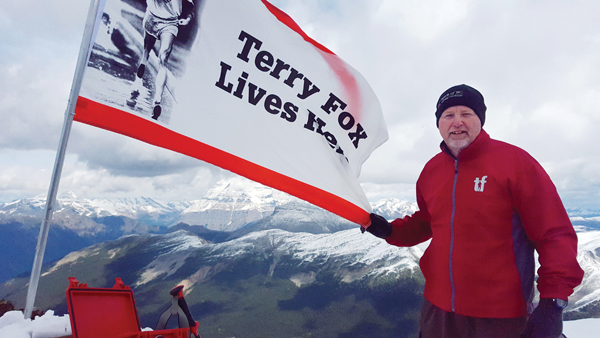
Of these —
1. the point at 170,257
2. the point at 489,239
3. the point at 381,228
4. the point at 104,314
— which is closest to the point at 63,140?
the point at 104,314

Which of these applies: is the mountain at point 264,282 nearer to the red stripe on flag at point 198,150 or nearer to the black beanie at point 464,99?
the red stripe on flag at point 198,150

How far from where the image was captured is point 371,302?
447ft

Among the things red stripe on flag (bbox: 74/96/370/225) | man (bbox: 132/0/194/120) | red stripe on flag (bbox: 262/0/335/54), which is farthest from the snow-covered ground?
red stripe on flag (bbox: 262/0/335/54)

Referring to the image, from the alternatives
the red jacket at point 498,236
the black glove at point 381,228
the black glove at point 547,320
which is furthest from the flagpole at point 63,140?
the black glove at point 547,320

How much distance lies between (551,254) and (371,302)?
15133cm

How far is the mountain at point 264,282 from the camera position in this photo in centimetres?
12294

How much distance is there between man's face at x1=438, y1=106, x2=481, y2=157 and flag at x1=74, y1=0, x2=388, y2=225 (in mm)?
2315

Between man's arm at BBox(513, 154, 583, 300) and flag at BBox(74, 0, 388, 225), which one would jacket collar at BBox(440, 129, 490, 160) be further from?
flag at BBox(74, 0, 388, 225)

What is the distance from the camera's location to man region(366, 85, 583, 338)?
10.3ft

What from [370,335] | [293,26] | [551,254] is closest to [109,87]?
[293,26]

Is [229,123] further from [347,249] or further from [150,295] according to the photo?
[347,249]

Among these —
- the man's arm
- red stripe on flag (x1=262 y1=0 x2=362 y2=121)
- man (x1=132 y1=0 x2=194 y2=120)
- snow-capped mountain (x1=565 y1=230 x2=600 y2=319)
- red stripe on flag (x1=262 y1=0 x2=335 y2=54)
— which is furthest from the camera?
snow-capped mountain (x1=565 y1=230 x2=600 y2=319)

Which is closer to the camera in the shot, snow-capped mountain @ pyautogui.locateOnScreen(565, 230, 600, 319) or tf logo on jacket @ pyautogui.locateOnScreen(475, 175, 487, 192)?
tf logo on jacket @ pyautogui.locateOnScreen(475, 175, 487, 192)

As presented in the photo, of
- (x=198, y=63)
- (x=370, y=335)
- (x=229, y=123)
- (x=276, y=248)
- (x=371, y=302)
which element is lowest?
(x=370, y=335)
